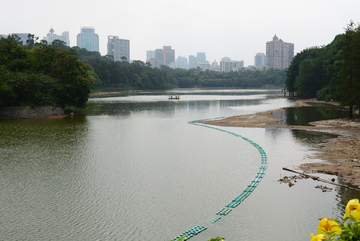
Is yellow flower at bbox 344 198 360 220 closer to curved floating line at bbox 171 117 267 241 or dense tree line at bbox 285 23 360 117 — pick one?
curved floating line at bbox 171 117 267 241

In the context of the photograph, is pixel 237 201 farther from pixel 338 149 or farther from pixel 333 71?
pixel 333 71

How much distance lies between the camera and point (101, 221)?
12242 mm

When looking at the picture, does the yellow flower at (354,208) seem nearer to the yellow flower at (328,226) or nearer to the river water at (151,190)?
the yellow flower at (328,226)

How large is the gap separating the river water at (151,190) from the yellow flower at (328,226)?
294 inches

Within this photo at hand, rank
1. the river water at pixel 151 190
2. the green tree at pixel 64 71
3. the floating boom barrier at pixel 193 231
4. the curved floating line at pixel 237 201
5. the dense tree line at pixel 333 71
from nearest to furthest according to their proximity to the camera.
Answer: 1. the floating boom barrier at pixel 193 231
2. the curved floating line at pixel 237 201
3. the river water at pixel 151 190
4. the dense tree line at pixel 333 71
5. the green tree at pixel 64 71

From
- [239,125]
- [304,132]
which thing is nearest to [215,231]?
[304,132]

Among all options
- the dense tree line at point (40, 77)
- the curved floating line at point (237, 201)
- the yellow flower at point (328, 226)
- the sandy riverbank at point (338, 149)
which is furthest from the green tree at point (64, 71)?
the yellow flower at point (328, 226)

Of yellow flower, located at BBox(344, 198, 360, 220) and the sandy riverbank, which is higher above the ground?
yellow flower, located at BBox(344, 198, 360, 220)

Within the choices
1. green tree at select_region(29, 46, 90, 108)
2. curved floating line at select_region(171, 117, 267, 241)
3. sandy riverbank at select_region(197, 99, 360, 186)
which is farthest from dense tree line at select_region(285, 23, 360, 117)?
green tree at select_region(29, 46, 90, 108)

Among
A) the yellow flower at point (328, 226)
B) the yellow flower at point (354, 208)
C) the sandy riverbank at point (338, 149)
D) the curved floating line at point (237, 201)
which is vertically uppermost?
the yellow flower at point (354, 208)

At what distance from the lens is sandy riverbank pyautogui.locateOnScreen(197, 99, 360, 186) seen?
707 inches

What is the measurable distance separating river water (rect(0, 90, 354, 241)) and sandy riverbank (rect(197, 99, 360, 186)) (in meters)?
1.10

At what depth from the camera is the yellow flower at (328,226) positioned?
12.8 ft

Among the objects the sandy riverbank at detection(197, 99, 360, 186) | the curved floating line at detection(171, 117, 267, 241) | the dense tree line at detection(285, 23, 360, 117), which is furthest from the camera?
the dense tree line at detection(285, 23, 360, 117)
